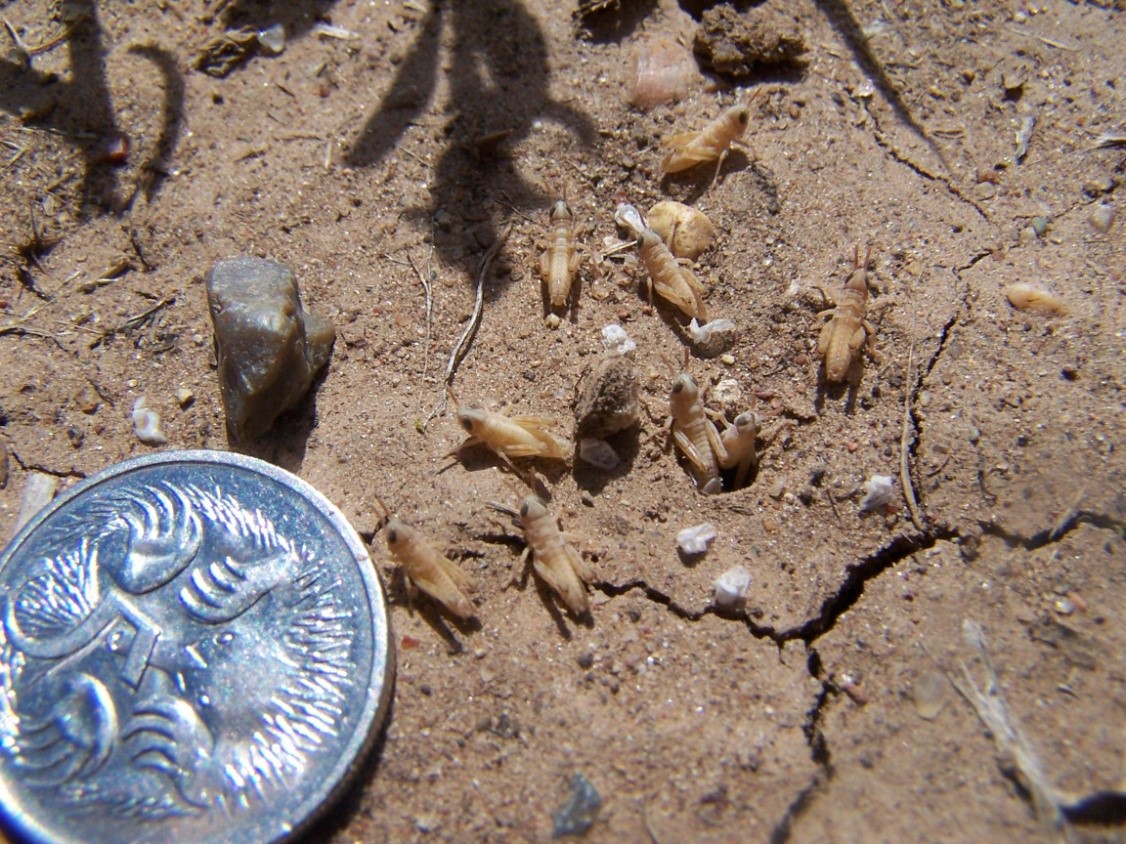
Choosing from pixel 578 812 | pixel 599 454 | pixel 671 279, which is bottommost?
pixel 578 812

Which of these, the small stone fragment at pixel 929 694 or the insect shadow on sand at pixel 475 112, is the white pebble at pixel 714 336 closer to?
the insect shadow on sand at pixel 475 112

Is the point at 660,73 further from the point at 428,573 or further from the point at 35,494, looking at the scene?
the point at 35,494

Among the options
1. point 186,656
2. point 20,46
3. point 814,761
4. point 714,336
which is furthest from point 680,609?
point 20,46

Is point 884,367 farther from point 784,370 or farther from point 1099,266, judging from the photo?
point 1099,266

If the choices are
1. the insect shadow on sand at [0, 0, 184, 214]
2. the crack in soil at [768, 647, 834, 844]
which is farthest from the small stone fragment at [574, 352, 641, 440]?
the insect shadow on sand at [0, 0, 184, 214]

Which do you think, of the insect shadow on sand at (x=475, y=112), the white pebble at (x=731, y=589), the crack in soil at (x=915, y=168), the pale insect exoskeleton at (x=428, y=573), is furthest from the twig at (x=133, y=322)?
the crack in soil at (x=915, y=168)

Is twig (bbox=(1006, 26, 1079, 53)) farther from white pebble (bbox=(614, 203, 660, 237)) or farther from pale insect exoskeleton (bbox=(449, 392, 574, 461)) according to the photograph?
pale insect exoskeleton (bbox=(449, 392, 574, 461))

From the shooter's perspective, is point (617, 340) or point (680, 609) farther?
point (617, 340)
